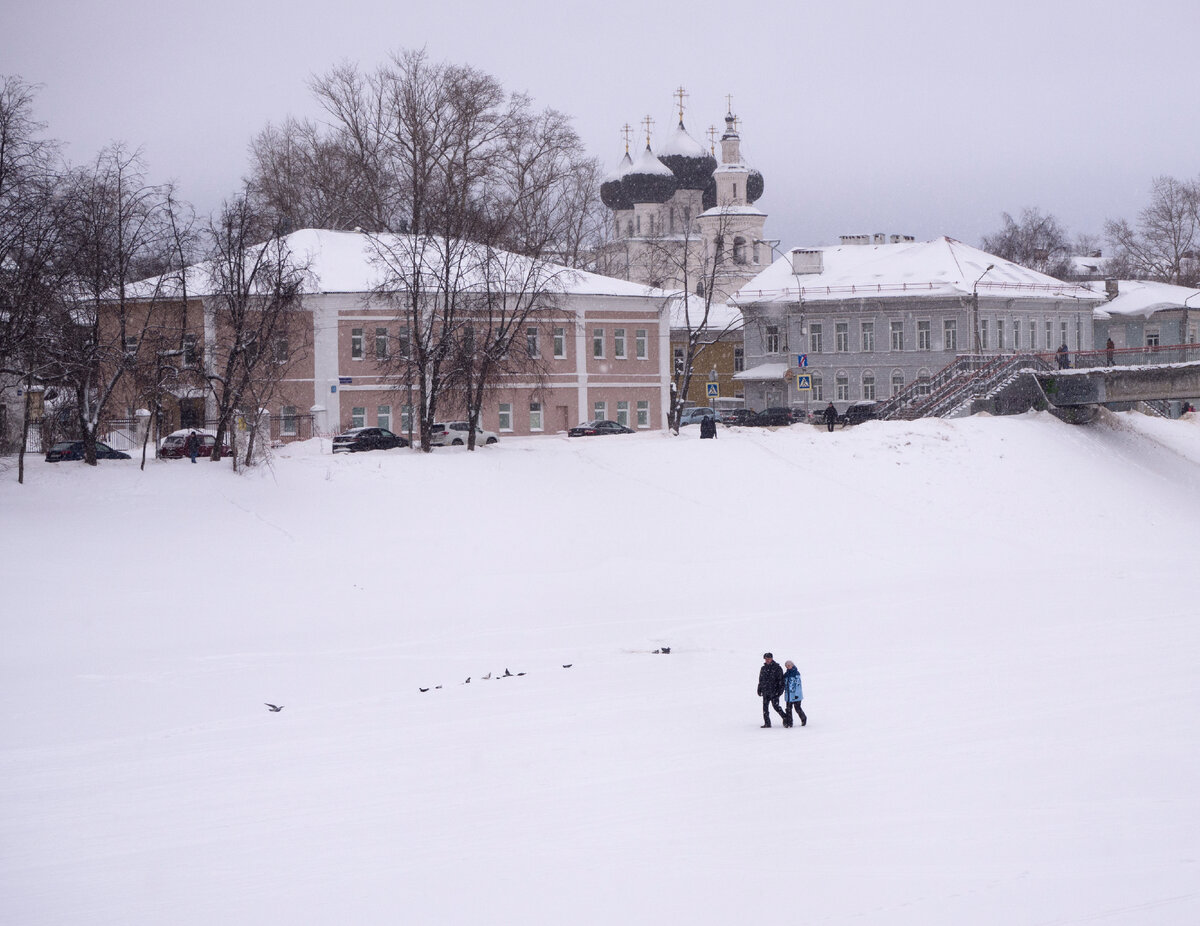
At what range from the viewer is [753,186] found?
109 metres

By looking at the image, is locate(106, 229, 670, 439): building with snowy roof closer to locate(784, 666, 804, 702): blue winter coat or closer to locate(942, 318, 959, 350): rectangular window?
locate(942, 318, 959, 350): rectangular window

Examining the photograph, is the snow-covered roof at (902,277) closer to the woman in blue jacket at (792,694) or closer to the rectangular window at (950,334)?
the rectangular window at (950,334)

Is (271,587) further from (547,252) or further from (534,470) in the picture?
(547,252)

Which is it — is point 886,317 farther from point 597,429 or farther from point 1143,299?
point 1143,299

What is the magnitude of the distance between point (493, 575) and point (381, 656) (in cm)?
688

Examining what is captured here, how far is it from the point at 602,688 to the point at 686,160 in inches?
3505

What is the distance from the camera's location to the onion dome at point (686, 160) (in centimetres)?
10619

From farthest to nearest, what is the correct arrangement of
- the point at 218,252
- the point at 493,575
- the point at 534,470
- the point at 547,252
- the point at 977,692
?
1. the point at 547,252
2. the point at 534,470
3. the point at 218,252
4. the point at 493,575
5. the point at 977,692

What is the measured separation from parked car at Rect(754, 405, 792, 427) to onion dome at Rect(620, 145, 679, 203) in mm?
46396

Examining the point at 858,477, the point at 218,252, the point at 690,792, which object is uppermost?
the point at 218,252

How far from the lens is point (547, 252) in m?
45.8

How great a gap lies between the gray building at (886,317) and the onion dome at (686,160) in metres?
37.5

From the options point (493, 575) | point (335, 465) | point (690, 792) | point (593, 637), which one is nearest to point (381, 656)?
point (593, 637)

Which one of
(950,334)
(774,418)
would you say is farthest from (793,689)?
(950,334)
